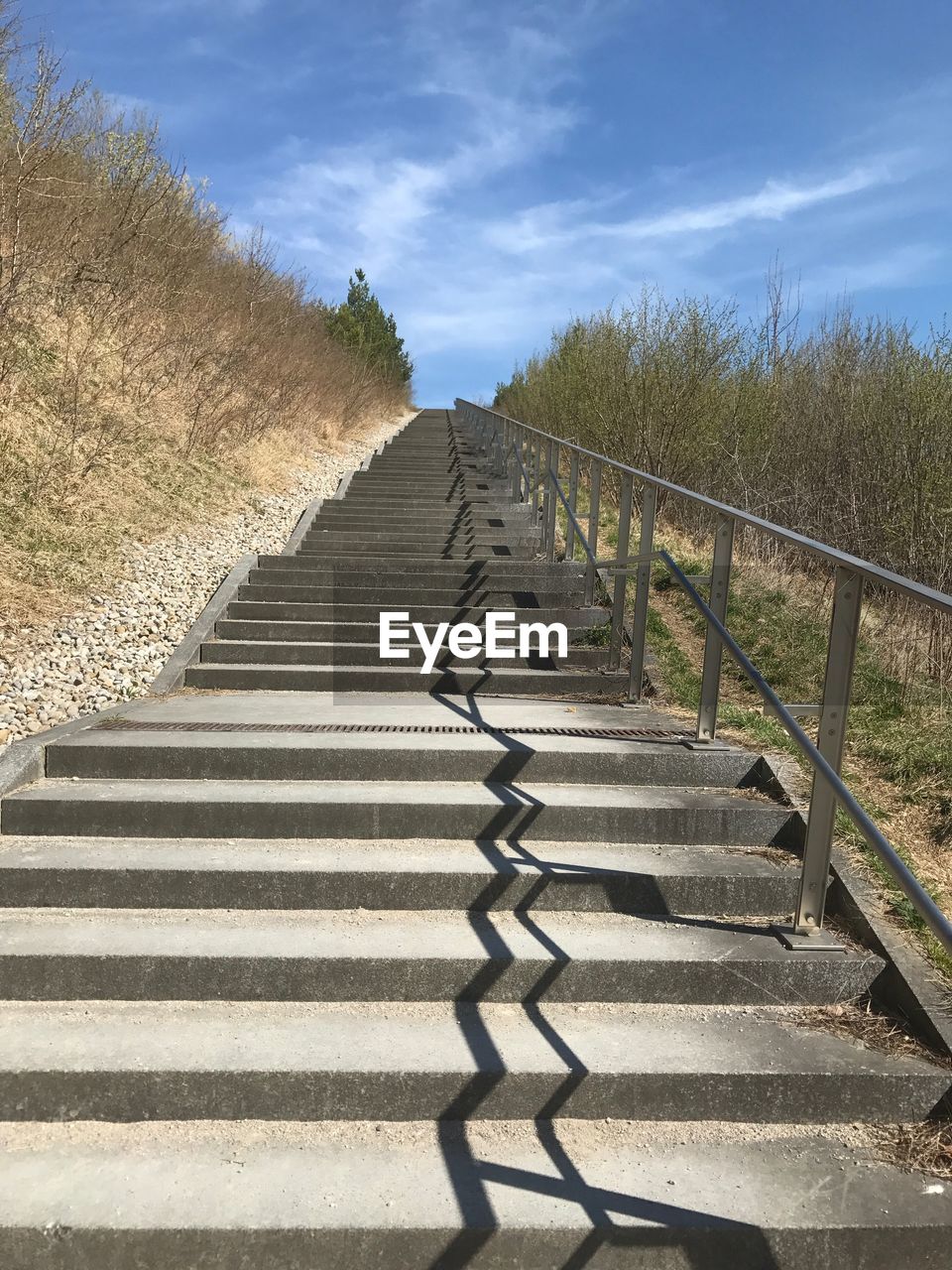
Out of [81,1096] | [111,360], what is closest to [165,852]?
[81,1096]

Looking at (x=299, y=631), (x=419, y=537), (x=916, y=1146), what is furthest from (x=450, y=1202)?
(x=419, y=537)

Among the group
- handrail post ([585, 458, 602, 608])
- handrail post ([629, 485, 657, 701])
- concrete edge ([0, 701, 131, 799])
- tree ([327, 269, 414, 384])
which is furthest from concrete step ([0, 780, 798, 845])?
tree ([327, 269, 414, 384])

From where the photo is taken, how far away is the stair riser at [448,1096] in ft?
7.64

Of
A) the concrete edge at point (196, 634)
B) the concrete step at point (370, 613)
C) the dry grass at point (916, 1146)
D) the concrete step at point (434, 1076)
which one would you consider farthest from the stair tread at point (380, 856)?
the concrete step at point (370, 613)

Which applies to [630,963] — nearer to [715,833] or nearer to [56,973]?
[715,833]

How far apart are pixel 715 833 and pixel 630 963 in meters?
0.85

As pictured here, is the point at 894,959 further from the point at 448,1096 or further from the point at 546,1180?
the point at 448,1096

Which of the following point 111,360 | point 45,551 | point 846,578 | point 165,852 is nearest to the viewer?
point 846,578

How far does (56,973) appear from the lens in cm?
270

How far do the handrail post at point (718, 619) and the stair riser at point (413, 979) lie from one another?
1.37m

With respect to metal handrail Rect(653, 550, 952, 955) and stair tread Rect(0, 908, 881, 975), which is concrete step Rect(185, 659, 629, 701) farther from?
stair tread Rect(0, 908, 881, 975)

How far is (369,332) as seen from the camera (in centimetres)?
2906

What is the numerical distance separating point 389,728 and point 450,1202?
227 centimetres

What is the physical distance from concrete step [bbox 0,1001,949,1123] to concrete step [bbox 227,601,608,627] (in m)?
3.57
